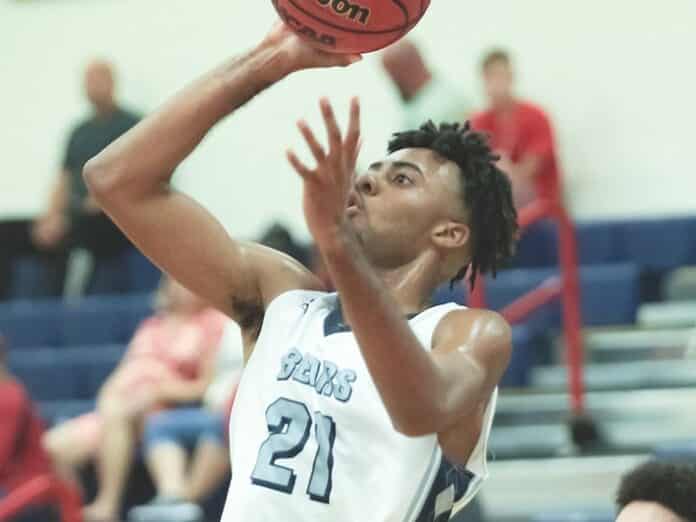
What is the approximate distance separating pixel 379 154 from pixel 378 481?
6053 millimetres

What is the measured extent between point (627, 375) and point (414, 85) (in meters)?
1.60

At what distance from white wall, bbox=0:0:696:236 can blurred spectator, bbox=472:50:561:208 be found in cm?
61

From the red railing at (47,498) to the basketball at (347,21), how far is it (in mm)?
3492

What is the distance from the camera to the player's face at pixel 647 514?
330cm

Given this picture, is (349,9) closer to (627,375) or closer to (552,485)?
(552,485)

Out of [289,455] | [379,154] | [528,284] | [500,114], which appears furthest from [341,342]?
[379,154]

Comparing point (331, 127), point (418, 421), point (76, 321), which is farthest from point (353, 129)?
point (76, 321)

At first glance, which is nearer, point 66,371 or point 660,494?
point 660,494

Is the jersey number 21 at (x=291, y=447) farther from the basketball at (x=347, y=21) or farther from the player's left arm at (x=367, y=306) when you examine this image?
the basketball at (x=347, y=21)

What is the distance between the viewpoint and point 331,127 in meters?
2.50

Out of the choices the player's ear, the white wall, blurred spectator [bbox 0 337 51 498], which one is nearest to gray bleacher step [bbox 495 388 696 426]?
the white wall

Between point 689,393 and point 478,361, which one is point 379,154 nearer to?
point 689,393

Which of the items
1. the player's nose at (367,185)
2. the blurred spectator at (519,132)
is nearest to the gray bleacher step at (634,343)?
the blurred spectator at (519,132)

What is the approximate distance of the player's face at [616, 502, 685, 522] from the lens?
330cm
